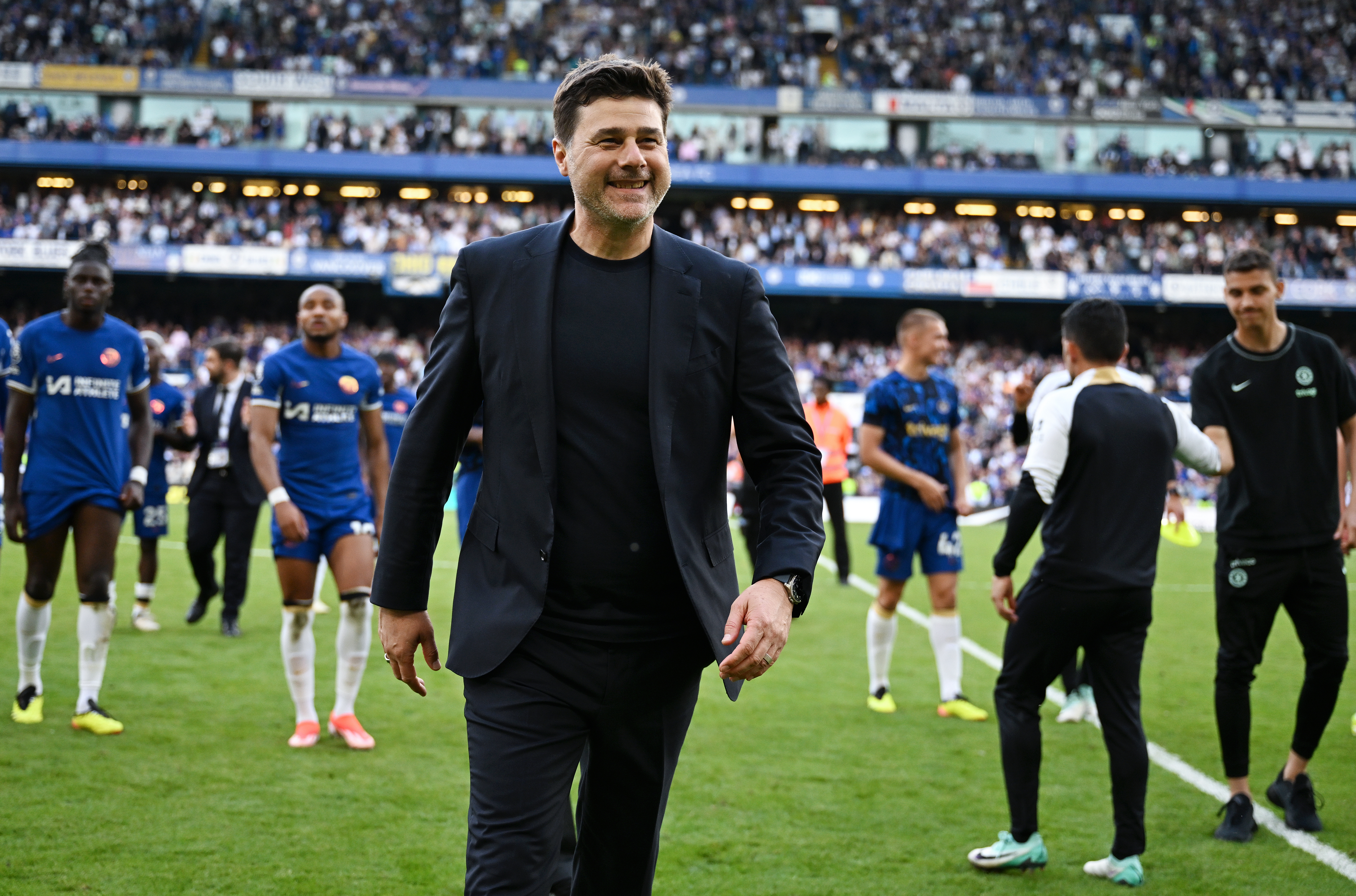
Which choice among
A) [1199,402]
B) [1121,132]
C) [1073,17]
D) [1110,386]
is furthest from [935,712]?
[1073,17]

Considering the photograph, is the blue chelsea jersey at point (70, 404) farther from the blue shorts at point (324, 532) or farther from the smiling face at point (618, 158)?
the smiling face at point (618, 158)

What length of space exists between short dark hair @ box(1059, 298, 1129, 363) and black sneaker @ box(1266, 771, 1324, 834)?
219cm

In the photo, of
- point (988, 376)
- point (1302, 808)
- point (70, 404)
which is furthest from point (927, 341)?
point (988, 376)

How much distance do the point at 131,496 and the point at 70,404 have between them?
0.58 meters

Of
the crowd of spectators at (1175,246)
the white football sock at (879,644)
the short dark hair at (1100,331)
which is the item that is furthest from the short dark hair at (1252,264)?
the crowd of spectators at (1175,246)

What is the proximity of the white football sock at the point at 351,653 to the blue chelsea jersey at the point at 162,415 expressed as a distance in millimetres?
4308

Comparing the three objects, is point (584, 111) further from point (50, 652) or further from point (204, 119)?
point (204, 119)

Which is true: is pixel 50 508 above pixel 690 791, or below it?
above

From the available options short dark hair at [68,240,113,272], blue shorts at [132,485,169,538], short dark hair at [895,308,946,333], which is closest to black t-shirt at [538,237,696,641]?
short dark hair at [68,240,113,272]

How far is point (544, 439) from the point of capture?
2600 millimetres

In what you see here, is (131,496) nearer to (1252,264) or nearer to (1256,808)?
(1252,264)

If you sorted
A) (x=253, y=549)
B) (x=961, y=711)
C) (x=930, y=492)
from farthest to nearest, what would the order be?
(x=253, y=549) → (x=961, y=711) → (x=930, y=492)

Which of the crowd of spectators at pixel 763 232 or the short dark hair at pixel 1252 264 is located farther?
the crowd of spectators at pixel 763 232

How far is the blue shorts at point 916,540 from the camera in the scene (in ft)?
24.2
